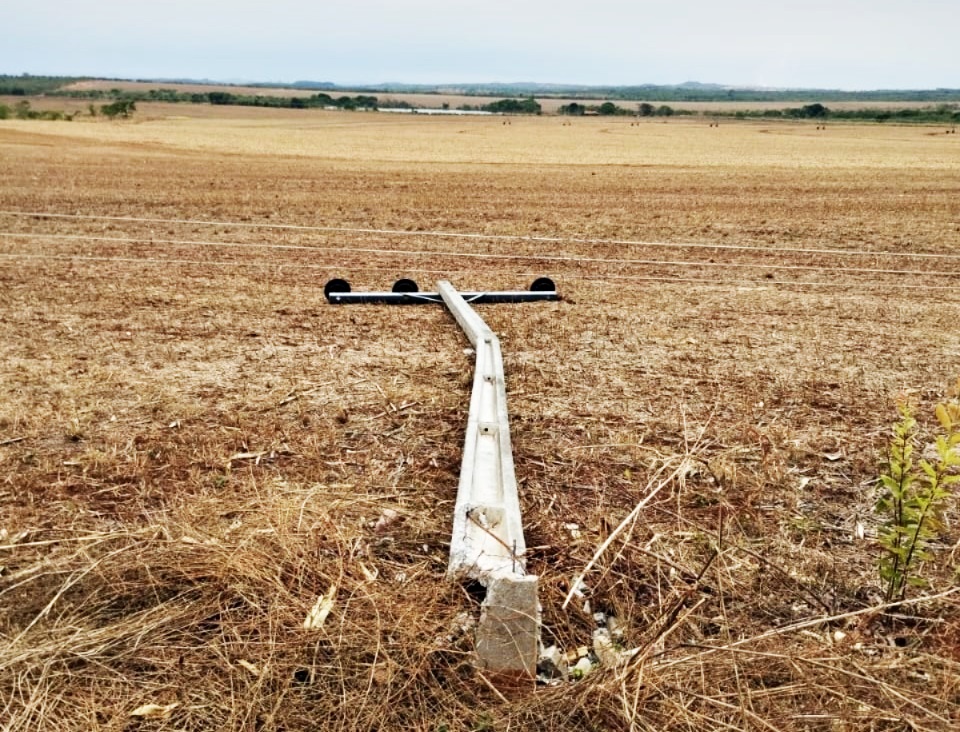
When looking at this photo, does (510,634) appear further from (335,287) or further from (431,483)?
(335,287)

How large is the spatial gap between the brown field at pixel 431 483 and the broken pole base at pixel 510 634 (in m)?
0.08

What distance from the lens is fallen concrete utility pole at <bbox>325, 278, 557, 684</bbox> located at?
108 inches

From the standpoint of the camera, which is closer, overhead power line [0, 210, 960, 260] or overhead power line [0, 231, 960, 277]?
overhead power line [0, 231, 960, 277]

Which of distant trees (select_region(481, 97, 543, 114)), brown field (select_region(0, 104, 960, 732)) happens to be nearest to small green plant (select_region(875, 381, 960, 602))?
brown field (select_region(0, 104, 960, 732))

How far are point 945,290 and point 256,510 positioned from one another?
835 centimetres

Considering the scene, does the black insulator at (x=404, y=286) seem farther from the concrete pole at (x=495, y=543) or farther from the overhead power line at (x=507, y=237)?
the overhead power line at (x=507, y=237)

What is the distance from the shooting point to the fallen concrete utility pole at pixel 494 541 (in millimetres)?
2740

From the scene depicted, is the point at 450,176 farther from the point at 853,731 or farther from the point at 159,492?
the point at 853,731

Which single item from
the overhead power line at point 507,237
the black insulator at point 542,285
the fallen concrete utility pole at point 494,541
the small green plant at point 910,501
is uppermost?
the small green plant at point 910,501

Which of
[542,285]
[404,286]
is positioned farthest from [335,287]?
[542,285]

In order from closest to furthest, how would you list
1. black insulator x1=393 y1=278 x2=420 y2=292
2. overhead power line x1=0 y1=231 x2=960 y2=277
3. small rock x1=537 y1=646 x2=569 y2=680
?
small rock x1=537 y1=646 x2=569 y2=680 → black insulator x1=393 y1=278 x2=420 y2=292 → overhead power line x1=0 y1=231 x2=960 y2=277

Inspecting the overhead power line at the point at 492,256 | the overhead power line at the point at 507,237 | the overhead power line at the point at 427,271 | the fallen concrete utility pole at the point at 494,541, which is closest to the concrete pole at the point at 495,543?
the fallen concrete utility pole at the point at 494,541

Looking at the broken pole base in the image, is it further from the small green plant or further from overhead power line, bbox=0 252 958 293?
overhead power line, bbox=0 252 958 293

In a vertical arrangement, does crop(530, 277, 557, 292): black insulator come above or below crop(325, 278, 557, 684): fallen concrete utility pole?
below
